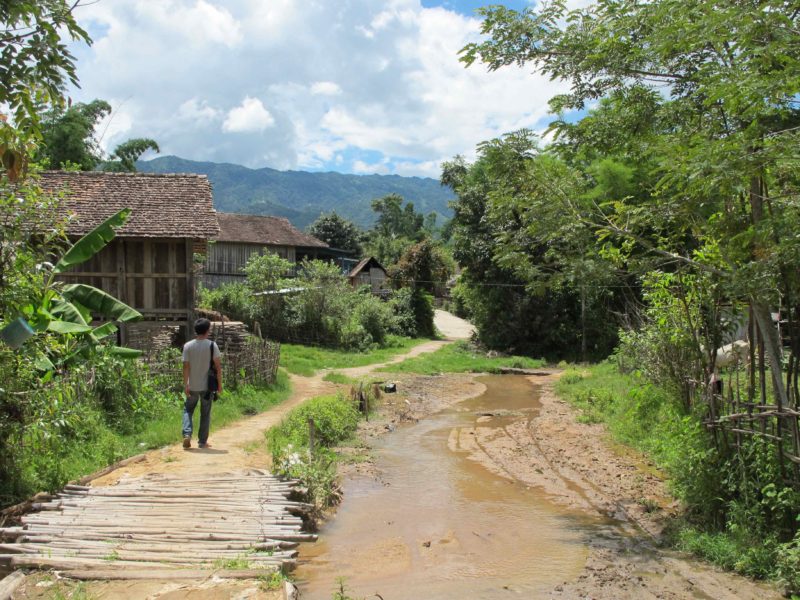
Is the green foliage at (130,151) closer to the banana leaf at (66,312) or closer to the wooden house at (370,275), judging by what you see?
the wooden house at (370,275)

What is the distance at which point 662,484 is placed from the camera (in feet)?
33.9

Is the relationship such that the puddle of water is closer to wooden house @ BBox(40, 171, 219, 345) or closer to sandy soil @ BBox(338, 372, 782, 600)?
sandy soil @ BBox(338, 372, 782, 600)

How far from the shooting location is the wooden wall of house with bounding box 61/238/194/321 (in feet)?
54.8

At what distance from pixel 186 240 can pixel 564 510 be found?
11.9 m

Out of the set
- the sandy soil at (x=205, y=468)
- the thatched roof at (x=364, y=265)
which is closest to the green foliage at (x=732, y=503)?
the sandy soil at (x=205, y=468)

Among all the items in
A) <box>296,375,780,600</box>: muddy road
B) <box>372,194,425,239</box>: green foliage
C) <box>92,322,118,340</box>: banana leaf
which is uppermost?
<box>372,194,425,239</box>: green foliage

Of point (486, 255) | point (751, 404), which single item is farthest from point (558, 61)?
point (486, 255)

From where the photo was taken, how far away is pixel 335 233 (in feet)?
183

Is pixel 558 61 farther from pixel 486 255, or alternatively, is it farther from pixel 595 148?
pixel 486 255

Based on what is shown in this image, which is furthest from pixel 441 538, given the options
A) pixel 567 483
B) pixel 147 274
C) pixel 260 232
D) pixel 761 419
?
pixel 260 232

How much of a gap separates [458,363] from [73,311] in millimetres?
20448

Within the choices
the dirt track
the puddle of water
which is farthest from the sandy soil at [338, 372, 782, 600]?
the puddle of water

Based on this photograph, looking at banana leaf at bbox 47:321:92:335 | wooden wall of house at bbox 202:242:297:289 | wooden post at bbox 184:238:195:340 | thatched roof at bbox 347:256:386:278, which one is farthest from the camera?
thatched roof at bbox 347:256:386:278

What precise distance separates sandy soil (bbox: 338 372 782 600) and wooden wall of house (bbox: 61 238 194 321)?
6296 mm
